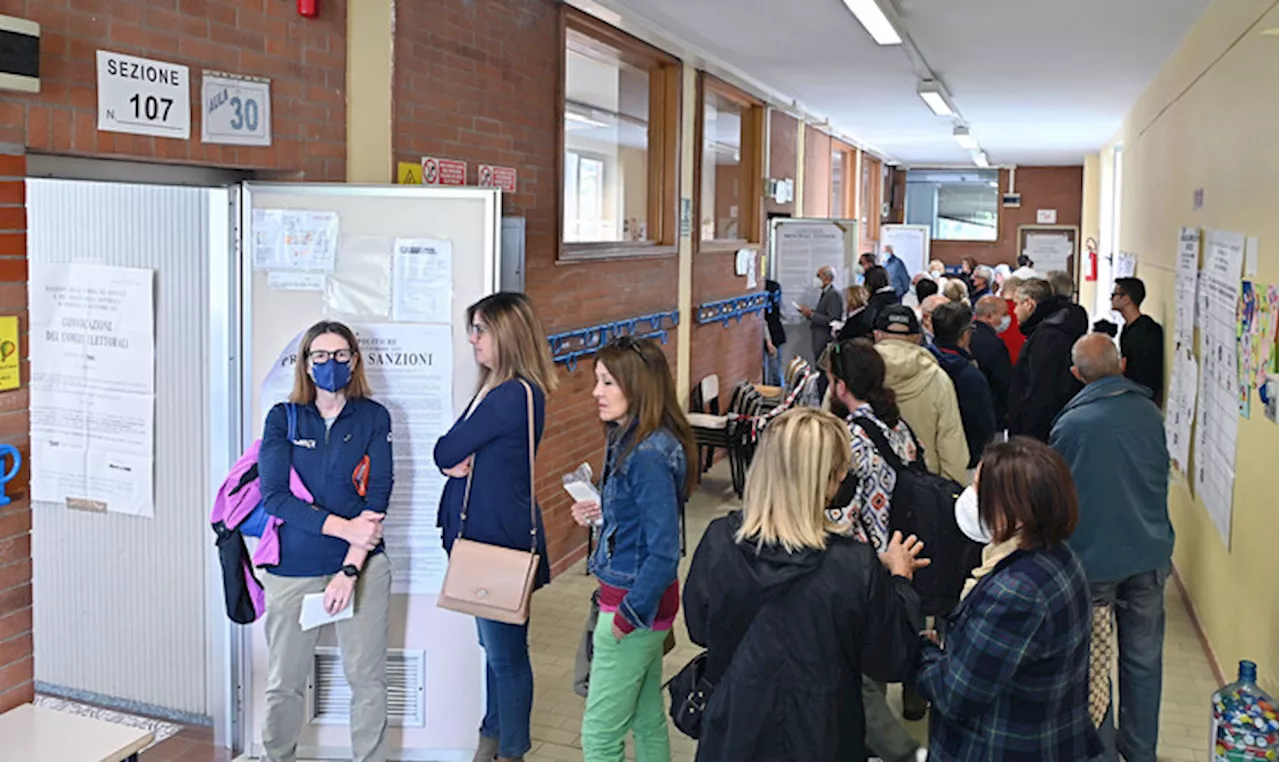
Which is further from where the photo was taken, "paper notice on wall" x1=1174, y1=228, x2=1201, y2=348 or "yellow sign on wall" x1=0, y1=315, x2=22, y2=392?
"paper notice on wall" x1=1174, y1=228, x2=1201, y2=348

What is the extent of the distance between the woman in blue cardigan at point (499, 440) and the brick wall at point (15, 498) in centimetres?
113

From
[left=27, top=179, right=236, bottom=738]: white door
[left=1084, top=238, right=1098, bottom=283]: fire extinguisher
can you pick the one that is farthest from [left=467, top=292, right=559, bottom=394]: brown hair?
[left=1084, top=238, right=1098, bottom=283]: fire extinguisher

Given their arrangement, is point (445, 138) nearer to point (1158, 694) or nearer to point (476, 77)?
point (476, 77)

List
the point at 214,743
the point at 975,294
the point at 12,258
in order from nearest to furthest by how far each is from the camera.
A: the point at 12,258
the point at 214,743
the point at 975,294

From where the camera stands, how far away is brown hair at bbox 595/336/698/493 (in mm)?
Answer: 3137

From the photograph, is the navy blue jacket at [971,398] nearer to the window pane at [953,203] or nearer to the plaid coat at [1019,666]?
the plaid coat at [1019,666]

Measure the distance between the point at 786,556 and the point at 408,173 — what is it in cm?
282

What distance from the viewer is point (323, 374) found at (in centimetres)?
334

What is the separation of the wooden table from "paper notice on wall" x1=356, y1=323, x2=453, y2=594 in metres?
1.32

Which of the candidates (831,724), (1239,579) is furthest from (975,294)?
(831,724)

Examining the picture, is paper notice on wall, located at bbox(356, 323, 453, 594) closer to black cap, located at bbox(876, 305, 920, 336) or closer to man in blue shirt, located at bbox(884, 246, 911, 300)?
black cap, located at bbox(876, 305, 920, 336)

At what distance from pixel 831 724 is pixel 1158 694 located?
6.68 ft

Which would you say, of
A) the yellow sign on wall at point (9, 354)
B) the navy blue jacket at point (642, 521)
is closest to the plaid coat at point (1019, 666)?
the navy blue jacket at point (642, 521)

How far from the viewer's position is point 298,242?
373cm
